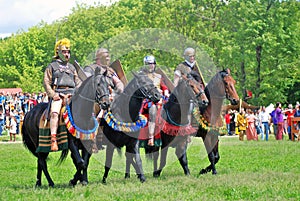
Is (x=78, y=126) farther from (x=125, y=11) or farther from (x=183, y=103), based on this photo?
(x=125, y=11)

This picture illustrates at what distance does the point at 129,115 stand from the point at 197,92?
1.81m

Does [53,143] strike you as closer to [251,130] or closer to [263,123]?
[251,130]

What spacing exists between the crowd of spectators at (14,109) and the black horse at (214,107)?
17.9 meters

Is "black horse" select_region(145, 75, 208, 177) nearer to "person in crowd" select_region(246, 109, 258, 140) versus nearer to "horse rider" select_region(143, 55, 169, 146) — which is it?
"horse rider" select_region(143, 55, 169, 146)

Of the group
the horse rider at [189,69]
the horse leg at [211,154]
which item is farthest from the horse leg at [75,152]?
the horse leg at [211,154]

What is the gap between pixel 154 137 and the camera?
45.0 feet

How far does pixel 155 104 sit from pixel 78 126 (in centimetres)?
239

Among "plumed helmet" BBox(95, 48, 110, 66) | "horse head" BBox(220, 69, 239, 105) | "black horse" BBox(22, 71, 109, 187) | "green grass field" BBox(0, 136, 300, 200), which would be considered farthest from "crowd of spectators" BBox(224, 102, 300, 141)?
"black horse" BBox(22, 71, 109, 187)

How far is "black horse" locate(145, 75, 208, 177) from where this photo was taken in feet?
44.5

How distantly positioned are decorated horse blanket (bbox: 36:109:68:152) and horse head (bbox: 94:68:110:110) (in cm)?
89

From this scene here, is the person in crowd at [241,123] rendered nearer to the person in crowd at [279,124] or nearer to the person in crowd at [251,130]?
the person in crowd at [251,130]

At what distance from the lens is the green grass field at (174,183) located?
1052 cm

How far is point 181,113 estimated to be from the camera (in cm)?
1365

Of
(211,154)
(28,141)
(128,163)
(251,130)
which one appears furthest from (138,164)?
(251,130)
